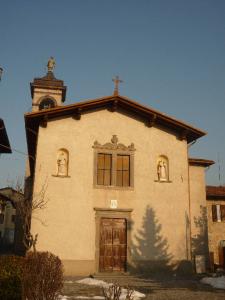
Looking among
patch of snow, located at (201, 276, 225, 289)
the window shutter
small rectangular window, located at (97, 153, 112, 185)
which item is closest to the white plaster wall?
small rectangular window, located at (97, 153, 112, 185)

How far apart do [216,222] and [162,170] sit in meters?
7.91

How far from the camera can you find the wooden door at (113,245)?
49.8 ft

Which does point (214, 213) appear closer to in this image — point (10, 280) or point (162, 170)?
point (162, 170)

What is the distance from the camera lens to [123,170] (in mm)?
16500

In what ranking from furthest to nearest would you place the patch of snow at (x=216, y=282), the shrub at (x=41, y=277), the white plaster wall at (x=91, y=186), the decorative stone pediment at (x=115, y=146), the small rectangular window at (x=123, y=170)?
the decorative stone pediment at (x=115, y=146)
the small rectangular window at (x=123, y=170)
the white plaster wall at (x=91, y=186)
the patch of snow at (x=216, y=282)
the shrub at (x=41, y=277)

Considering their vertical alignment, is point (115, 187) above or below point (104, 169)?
below

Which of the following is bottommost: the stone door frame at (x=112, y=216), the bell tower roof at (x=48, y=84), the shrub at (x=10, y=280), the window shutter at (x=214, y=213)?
the shrub at (x=10, y=280)

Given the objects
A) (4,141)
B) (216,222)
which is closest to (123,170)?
(4,141)

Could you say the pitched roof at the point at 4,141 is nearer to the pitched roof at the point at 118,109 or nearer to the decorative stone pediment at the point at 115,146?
the pitched roof at the point at 118,109

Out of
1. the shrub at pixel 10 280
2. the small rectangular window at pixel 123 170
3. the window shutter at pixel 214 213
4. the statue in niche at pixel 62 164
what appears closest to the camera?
the shrub at pixel 10 280

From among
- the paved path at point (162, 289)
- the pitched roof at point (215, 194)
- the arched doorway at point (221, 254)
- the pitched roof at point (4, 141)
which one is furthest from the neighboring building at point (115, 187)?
the pitched roof at point (215, 194)

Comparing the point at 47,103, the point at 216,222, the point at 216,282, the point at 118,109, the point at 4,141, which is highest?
the point at 47,103

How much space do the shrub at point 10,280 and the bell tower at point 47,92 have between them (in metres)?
22.5

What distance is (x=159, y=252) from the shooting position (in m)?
15.6
